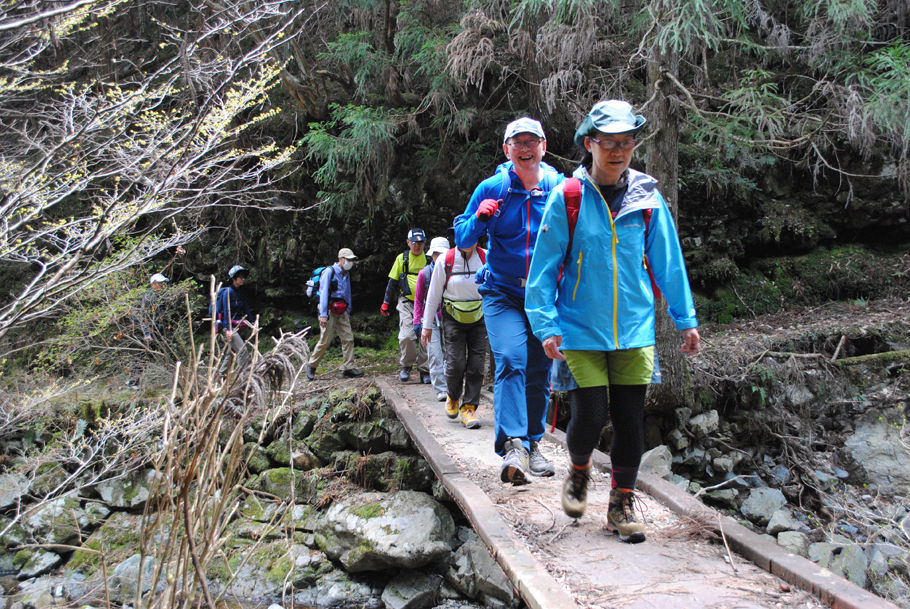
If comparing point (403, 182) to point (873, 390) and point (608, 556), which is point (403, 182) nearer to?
point (873, 390)

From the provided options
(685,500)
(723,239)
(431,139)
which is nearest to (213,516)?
(685,500)

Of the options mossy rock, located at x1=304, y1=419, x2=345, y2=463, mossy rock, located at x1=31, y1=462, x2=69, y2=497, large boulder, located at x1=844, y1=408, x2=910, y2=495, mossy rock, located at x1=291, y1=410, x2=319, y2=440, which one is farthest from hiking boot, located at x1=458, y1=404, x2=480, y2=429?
mossy rock, located at x1=31, y1=462, x2=69, y2=497

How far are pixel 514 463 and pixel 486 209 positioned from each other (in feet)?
5.28

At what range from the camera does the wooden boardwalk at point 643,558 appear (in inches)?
97.0

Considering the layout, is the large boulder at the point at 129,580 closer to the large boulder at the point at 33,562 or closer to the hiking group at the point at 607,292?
the large boulder at the point at 33,562

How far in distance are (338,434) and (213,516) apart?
661 centimetres

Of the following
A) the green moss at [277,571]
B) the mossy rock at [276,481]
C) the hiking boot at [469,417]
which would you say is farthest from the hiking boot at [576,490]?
→ the mossy rock at [276,481]

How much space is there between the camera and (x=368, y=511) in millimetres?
6727

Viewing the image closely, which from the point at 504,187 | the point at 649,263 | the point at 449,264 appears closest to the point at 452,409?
the point at 449,264

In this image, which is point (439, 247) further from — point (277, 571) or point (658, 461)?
point (277, 571)

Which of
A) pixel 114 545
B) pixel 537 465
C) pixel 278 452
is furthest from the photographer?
pixel 278 452

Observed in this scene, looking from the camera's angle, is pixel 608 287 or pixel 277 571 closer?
pixel 608 287

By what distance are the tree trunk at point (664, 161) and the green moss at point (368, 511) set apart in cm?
342

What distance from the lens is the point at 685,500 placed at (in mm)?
3512
